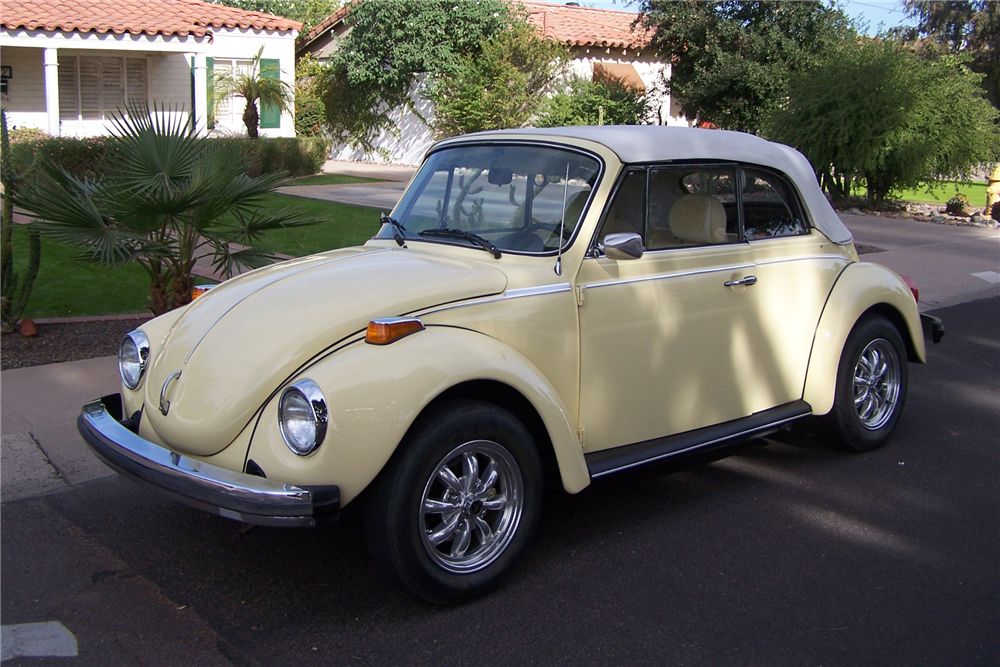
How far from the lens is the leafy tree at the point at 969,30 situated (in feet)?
103

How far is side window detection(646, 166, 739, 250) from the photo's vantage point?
4469 mm

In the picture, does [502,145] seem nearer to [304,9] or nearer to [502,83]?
[502,83]

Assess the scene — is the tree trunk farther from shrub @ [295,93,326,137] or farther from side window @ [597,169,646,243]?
side window @ [597,169,646,243]

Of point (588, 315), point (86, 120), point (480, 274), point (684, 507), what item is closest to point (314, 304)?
point (480, 274)

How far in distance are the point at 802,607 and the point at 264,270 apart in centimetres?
290

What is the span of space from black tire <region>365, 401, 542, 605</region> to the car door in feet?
1.69

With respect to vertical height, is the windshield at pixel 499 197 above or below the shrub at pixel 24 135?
below

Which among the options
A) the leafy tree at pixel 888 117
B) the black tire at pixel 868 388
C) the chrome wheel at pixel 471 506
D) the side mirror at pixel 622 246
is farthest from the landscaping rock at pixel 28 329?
the leafy tree at pixel 888 117

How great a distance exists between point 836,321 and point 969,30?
3360 centimetres

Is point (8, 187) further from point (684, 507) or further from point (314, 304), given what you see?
point (684, 507)

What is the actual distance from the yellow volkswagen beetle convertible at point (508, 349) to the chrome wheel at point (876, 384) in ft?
0.07

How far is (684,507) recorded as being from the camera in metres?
4.66

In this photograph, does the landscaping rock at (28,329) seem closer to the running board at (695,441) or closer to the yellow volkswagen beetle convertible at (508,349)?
the yellow volkswagen beetle convertible at (508,349)

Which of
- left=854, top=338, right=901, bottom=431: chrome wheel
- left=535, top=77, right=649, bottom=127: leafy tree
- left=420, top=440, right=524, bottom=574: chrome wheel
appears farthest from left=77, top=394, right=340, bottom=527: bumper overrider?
left=535, top=77, right=649, bottom=127: leafy tree
